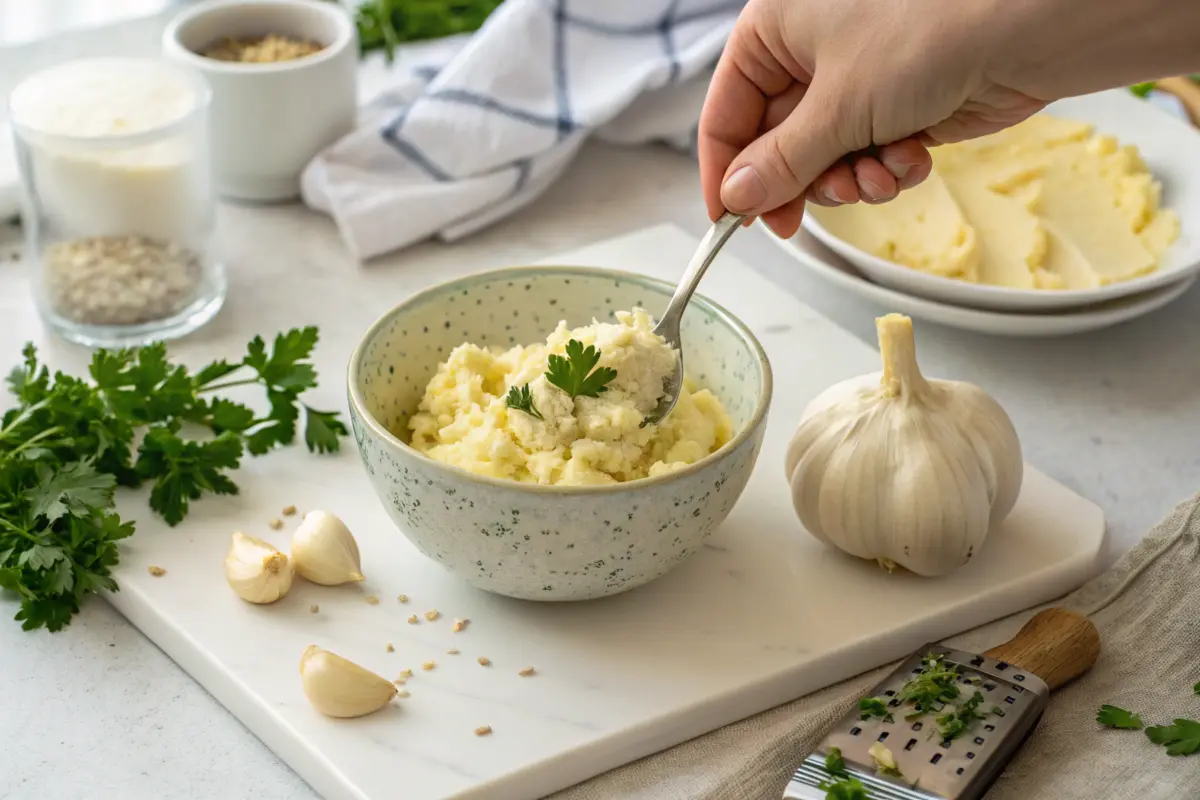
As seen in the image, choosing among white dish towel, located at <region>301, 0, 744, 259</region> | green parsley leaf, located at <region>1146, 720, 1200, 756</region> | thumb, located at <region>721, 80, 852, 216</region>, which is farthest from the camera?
white dish towel, located at <region>301, 0, 744, 259</region>

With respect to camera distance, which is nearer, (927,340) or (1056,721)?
(1056,721)

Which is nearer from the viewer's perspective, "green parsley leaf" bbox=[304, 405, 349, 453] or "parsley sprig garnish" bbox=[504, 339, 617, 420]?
"parsley sprig garnish" bbox=[504, 339, 617, 420]

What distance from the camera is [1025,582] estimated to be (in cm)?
132

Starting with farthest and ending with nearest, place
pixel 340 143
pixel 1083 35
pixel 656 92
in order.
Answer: pixel 656 92 < pixel 340 143 < pixel 1083 35

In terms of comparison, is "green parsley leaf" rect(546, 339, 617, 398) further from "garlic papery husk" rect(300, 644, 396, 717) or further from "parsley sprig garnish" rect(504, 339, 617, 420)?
"garlic papery husk" rect(300, 644, 396, 717)

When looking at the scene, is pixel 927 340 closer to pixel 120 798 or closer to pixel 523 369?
pixel 523 369

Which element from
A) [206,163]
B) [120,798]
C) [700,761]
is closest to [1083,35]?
[700,761]

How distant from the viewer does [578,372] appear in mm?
1183

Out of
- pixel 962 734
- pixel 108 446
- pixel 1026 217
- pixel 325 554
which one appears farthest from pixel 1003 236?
pixel 108 446

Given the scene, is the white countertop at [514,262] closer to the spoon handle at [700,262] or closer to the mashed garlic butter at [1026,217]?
the mashed garlic butter at [1026,217]

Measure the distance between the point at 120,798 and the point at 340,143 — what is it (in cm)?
113

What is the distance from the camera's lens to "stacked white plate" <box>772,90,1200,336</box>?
1.63 meters

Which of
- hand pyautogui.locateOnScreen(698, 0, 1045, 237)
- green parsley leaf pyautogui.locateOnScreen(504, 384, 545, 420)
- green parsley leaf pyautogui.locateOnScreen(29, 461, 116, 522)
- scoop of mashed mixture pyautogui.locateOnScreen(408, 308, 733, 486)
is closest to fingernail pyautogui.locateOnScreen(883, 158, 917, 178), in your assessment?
hand pyautogui.locateOnScreen(698, 0, 1045, 237)

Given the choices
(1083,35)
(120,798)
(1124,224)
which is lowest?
(120,798)
